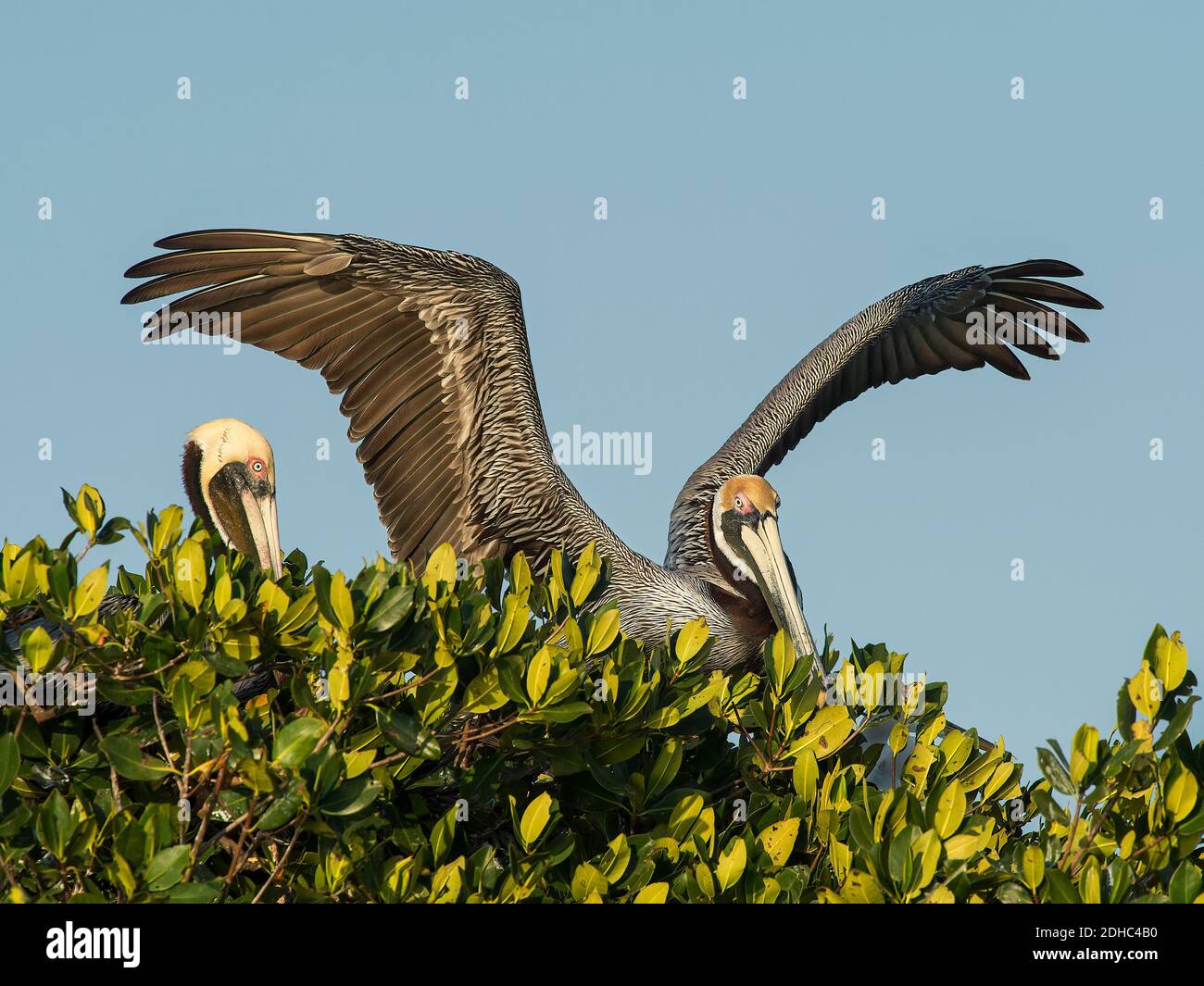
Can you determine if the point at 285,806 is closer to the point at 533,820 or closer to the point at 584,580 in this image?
the point at 533,820

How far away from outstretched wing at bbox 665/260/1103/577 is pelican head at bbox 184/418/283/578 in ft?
12.9

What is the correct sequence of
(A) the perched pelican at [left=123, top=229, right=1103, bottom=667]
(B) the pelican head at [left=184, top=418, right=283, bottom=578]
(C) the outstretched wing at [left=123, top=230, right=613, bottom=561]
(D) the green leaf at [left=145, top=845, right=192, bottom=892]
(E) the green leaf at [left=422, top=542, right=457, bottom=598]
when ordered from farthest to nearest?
1. (C) the outstretched wing at [left=123, top=230, right=613, bottom=561]
2. (A) the perched pelican at [left=123, top=229, right=1103, bottom=667]
3. (B) the pelican head at [left=184, top=418, right=283, bottom=578]
4. (E) the green leaf at [left=422, top=542, right=457, bottom=598]
5. (D) the green leaf at [left=145, top=845, right=192, bottom=892]

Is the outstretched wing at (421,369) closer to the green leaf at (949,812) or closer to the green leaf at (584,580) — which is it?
the green leaf at (584,580)

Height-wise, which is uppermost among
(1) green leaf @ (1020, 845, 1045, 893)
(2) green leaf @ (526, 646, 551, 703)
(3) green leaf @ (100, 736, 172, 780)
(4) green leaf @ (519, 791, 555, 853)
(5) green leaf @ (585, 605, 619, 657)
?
(5) green leaf @ (585, 605, 619, 657)

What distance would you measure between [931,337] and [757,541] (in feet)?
12.5

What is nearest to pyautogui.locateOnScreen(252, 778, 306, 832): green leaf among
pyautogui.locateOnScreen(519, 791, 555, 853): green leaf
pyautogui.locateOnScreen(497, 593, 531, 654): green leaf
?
pyautogui.locateOnScreen(519, 791, 555, 853): green leaf

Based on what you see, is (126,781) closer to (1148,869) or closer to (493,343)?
(1148,869)

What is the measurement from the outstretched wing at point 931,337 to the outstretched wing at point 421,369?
2461 millimetres

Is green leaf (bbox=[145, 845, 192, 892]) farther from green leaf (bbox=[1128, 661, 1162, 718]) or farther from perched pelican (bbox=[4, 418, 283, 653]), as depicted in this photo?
perched pelican (bbox=[4, 418, 283, 653])

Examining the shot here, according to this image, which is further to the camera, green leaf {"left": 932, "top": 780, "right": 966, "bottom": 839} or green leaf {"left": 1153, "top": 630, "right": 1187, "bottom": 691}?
green leaf {"left": 1153, "top": 630, "right": 1187, "bottom": 691}

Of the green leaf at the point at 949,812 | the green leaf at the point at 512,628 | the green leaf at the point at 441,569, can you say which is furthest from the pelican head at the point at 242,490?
the green leaf at the point at 949,812

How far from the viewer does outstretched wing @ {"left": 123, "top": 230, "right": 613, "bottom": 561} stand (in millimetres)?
8688

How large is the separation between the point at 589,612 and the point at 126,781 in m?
1.65

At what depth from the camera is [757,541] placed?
863 cm
